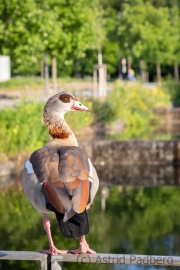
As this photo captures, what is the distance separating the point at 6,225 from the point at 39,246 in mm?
1786

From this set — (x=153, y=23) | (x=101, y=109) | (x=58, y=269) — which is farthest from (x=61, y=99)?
(x=153, y=23)

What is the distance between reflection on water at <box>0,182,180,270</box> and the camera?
390 inches

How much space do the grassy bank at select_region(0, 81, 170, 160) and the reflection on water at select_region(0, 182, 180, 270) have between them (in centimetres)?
254

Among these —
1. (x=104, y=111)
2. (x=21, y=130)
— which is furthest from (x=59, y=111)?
(x=104, y=111)

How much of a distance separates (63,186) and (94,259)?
0.61 meters

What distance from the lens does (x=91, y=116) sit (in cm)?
2428

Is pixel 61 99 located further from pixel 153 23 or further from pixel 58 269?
pixel 153 23

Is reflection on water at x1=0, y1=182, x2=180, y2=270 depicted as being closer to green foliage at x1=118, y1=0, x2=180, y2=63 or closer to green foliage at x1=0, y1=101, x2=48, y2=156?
green foliage at x1=0, y1=101, x2=48, y2=156

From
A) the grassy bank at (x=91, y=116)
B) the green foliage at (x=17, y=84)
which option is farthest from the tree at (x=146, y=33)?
the grassy bank at (x=91, y=116)

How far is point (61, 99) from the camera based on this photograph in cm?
511

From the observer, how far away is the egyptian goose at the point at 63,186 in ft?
13.5

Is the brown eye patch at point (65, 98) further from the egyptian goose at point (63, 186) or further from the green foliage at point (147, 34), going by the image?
the green foliage at point (147, 34)

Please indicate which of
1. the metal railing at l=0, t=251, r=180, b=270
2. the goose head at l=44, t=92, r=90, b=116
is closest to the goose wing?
the metal railing at l=0, t=251, r=180, b=270

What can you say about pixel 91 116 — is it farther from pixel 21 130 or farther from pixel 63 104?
pixel 63 104
